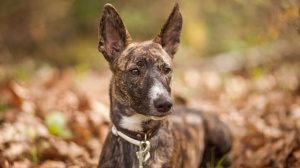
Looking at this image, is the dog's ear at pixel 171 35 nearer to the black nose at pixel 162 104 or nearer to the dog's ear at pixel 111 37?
the dog's ear at pixel 111 37

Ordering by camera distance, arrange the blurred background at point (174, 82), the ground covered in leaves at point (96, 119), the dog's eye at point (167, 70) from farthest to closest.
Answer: the blurred background at point (174, 82), the ground covered in leaves at point (96, 119), the dog's eye at point (167, 70)

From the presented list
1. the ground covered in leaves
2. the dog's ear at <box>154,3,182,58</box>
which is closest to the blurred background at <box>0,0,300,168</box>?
the ground covered in leaves

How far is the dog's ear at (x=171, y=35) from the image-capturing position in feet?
17.0

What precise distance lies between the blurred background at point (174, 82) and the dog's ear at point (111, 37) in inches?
57.2

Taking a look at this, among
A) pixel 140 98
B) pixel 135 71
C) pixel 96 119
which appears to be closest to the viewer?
pixel 140 98

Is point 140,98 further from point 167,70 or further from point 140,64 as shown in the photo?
point 167,70

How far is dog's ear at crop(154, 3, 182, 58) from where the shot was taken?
5172 mm

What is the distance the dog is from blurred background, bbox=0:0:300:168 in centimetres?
96

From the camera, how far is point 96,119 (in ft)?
22.4

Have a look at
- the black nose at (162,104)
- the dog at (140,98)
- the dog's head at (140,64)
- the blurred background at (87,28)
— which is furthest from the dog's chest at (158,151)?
the blurred background at (87,28)

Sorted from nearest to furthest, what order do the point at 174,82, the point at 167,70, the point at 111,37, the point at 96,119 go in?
the point at 167,70 < the point at 111,37 < the point at 96,119 < the point at 174,82

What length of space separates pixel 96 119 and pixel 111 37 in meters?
2.11

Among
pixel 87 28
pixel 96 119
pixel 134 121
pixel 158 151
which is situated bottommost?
pixel 158 151

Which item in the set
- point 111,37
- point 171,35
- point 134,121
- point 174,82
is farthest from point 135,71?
point 174,82
